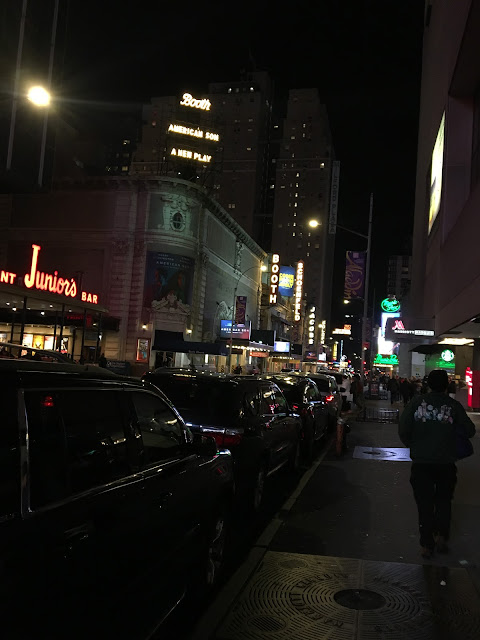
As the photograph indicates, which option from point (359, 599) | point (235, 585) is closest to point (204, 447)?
point (235, 585)

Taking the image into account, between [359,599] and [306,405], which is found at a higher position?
[306,405]

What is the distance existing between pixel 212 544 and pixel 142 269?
3379 cm

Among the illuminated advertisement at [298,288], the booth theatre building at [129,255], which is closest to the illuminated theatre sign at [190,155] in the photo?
the booth theatre building at [129,255]

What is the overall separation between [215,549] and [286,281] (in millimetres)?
54425

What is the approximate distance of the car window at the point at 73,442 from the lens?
243cm

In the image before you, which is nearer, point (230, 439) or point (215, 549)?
point (215, 549)

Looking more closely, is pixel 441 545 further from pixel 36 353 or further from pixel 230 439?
pixel 36 353

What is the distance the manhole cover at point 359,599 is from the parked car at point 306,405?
6354mm

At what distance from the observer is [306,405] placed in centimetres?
1131

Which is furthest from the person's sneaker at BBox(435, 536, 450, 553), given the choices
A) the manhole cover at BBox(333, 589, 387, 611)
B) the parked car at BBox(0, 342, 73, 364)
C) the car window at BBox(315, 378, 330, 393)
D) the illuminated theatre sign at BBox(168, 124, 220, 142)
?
the illuminated theatre sign at BBox(168, 124, 220, 142)

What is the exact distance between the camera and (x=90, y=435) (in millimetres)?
2912

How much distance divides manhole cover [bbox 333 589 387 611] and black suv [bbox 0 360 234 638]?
1.27 meters

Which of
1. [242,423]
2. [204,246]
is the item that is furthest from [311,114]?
[242,423]

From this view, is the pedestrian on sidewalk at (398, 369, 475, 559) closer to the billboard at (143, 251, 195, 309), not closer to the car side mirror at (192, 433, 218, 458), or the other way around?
the car side mirror at (192, 433, 218, 458)
